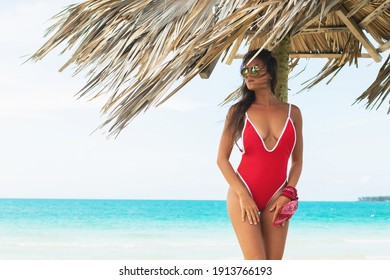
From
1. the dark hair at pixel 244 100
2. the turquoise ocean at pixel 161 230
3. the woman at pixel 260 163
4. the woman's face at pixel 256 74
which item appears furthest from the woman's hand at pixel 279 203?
the turquoise ocean at pixel 161 230

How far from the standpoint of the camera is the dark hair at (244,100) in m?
2.59

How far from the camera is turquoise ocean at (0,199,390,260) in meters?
14.2

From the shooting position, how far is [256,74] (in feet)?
8.62

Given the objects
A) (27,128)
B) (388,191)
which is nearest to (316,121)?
(388,191)

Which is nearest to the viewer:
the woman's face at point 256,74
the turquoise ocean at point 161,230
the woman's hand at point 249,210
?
the woman's hand at point 249,210

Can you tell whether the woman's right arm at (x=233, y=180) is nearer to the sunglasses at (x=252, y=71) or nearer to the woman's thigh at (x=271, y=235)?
the woman's thigh at (x=271, y=235)

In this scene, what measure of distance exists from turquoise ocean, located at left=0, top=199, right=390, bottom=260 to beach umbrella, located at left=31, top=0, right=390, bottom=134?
1026 cm

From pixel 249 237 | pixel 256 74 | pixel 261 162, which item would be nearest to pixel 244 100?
pixel 256 74

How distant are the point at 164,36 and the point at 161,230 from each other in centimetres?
1460

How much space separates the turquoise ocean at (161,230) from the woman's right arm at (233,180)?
10.8 meters

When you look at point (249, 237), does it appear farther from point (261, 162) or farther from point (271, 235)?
point (261, 162)

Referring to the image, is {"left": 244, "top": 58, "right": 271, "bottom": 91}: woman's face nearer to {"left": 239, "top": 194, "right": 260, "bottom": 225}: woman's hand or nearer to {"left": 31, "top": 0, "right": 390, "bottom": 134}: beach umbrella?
{"left": 31, "top": 0, "right": 390, "bottom": 134}: beach umbrella

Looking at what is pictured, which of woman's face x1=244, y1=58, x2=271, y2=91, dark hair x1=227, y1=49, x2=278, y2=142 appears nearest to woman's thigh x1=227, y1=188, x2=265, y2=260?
dark hair x1=227, y1=49, x2=278, y2=142

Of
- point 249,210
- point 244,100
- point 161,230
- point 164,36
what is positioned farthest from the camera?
point 161,230
